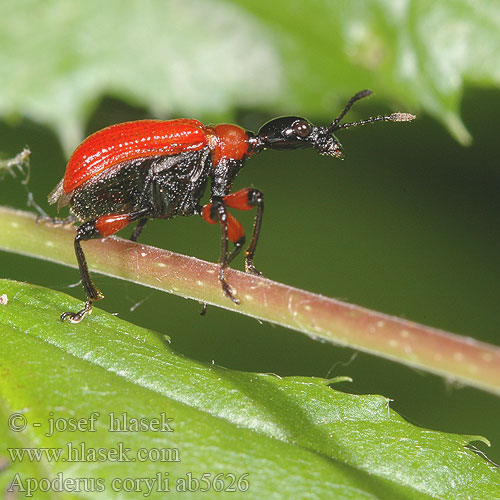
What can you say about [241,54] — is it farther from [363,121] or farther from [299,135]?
[363,121]

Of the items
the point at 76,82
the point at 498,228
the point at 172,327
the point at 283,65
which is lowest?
the point at 172,327

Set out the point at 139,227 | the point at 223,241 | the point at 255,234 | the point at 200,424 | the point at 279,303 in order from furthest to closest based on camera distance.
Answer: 1. the point at 139,227
2. the point at 255,234
3. the point at 223,241
4. the point at 279,303
5. the point at 200,424

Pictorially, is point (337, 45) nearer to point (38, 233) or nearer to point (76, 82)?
point (76, 82)

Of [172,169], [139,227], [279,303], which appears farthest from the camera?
[139,227]

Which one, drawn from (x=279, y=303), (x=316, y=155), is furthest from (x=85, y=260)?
(x=316, y=155)

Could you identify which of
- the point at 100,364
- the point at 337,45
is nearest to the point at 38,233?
the point at 100,364

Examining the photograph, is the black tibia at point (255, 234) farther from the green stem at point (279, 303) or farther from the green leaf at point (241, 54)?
the green leaf at point (241, 54)

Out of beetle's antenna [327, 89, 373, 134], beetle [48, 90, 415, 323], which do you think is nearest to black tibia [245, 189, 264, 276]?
beetle [48, 90, 415, 323]
